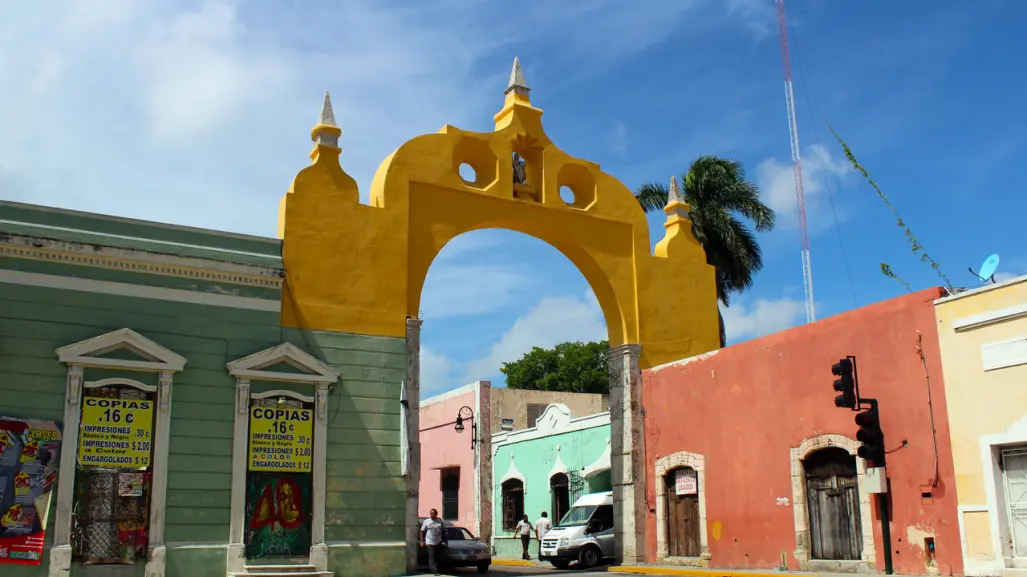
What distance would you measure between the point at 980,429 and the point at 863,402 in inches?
66.4

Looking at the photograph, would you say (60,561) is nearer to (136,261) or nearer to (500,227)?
(136,261)

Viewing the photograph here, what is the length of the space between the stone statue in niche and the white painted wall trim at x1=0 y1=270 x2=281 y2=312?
5886 mm

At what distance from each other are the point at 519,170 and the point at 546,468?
10.4m

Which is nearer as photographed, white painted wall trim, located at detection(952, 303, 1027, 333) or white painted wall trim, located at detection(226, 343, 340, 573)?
white painted wall trim, located at detection(952, 303, 1027, 333)

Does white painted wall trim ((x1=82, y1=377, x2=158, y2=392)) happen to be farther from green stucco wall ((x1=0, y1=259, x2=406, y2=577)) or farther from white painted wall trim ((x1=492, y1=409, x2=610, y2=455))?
white painted wall trim ((x1=492, y1=409, x2=610, y2=455))

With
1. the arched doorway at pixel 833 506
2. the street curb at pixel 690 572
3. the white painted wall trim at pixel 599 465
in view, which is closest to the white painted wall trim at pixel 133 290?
the street curb at pixel 690 572

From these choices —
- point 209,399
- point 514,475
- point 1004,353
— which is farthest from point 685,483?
point 514,475

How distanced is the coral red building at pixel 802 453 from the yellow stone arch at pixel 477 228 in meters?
1.92

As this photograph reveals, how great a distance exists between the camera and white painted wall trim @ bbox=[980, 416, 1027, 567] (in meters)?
13.2

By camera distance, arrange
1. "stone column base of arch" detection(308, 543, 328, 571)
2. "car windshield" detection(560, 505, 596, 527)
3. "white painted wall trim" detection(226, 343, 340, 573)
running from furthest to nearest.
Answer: "car windshield" detection(560, 505, 596, 527), "stone column base of arch" detection(308, 543, 328, 571), "white painted wall trim" detection(226, 343, 340, 573)

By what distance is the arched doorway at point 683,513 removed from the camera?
1909 centimetres

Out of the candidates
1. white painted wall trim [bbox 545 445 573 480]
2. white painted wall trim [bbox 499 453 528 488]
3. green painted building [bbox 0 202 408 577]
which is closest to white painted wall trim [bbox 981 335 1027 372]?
green painted building [bbox 0 202 408 577]

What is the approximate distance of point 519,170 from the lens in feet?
66.1

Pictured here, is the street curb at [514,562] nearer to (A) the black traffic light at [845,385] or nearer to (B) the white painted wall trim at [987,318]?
(A) the black traffic light at [845,385]
